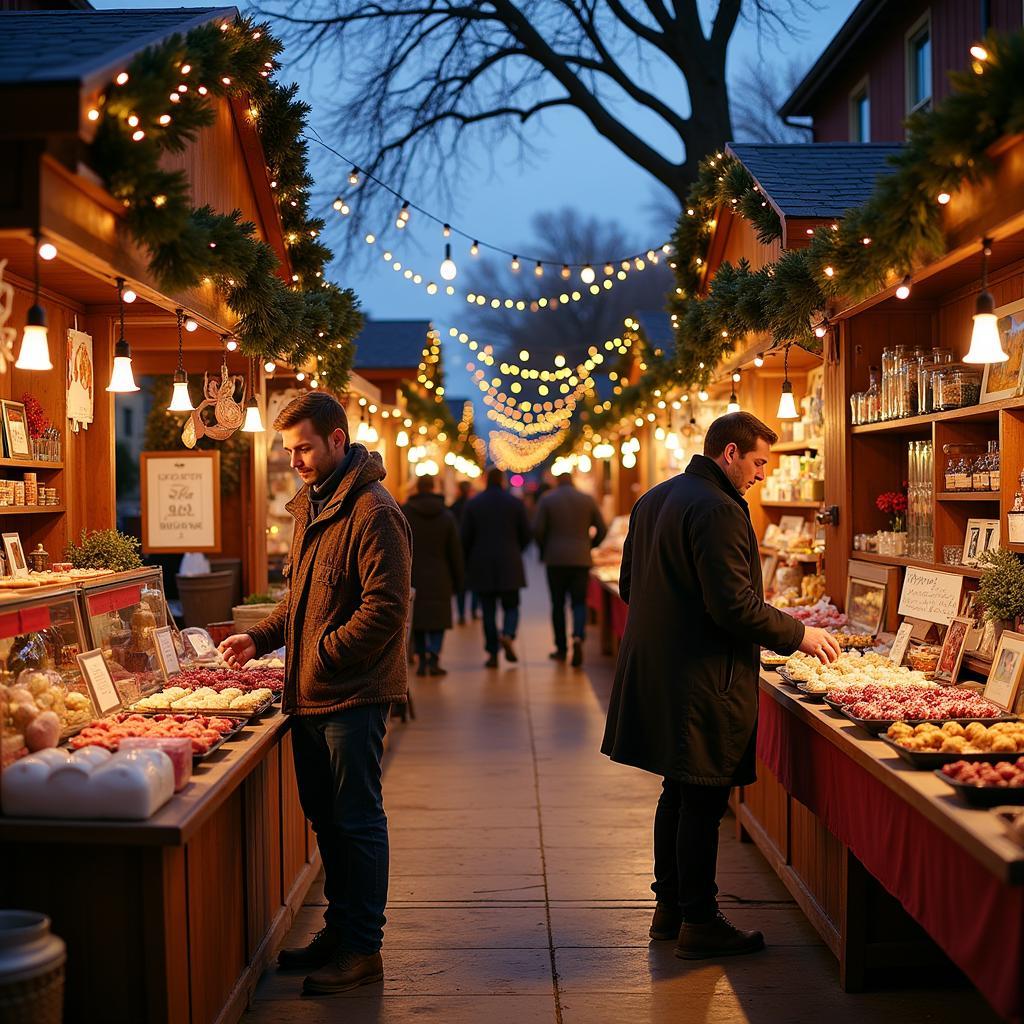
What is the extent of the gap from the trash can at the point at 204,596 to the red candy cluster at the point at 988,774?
602cm

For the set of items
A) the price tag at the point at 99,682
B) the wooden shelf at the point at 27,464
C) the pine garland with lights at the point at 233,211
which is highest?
the pine garland with lights at the point at 233,211

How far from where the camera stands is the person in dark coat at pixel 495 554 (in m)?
13.3

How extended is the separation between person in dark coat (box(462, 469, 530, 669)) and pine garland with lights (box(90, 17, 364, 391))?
17.1 ft

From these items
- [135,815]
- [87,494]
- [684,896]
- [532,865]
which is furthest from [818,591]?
[135,815]

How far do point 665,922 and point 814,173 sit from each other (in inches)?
193

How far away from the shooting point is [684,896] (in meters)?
4.89

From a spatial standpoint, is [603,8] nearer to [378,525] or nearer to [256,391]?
[256,391]

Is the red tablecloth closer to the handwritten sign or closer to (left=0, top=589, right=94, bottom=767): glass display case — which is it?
the handwritten sign

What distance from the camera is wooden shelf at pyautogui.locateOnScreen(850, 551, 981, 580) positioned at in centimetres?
537

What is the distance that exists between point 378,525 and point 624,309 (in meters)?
51.5

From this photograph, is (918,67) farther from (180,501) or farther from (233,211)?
(233,211)

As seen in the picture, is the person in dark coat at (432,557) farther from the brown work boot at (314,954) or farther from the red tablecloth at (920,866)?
the brown work boot at (314,954)

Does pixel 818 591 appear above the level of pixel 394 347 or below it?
below

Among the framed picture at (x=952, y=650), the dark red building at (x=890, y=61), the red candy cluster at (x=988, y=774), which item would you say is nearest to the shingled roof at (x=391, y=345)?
the dark red building at (x=890, y=61)
